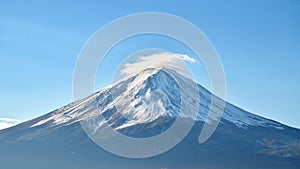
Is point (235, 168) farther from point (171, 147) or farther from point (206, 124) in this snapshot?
point (206, 124)

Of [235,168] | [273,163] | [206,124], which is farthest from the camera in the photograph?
[206,124]

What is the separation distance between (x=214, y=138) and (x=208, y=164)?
1271 inches

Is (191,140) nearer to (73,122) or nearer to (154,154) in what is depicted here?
(154,154)

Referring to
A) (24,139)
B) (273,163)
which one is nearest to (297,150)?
(273,163)

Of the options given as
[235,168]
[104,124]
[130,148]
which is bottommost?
[235,168]

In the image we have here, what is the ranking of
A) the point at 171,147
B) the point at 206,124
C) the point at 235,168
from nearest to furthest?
1. the point at 235,168
2. the point at 171,147
3. the point at 206,124

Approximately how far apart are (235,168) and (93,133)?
187ft

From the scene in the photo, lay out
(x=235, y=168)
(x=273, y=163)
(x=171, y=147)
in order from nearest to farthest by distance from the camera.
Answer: (x=235, y=168) → (x=273, y=163) → (x=171, y=147)

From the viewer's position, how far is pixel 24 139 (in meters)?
189

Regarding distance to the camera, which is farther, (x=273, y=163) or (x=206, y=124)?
(x=206, y=124)

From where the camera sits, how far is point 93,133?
186625 mm

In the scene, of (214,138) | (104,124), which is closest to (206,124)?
(214,138)

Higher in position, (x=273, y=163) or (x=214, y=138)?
(x=214, y=138)

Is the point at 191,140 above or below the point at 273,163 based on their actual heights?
above
